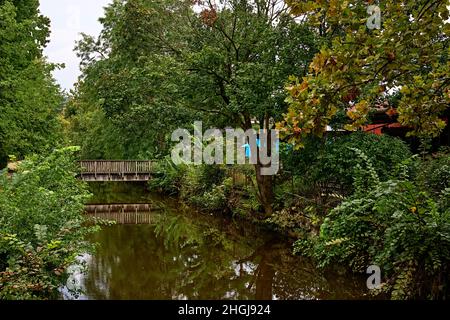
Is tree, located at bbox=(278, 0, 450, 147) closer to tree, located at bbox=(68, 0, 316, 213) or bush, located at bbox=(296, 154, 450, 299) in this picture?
bush, located at bbox=(296, 154, 450, 299)

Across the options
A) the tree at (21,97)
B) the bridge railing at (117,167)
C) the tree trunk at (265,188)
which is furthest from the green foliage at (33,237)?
the bridge railing at (117,167)

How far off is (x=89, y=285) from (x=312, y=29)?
8.67m

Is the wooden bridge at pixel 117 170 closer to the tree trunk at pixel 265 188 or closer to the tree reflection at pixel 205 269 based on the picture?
the tree reflection at pixel 205 269

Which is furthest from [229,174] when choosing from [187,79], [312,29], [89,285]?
[89,285]

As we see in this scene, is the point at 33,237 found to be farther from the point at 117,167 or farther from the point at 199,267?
the point at 117,167

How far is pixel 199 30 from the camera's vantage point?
14555 millimetres

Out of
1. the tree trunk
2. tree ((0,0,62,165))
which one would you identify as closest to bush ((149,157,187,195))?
the tree trunk

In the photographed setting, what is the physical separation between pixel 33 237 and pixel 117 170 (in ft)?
62.3

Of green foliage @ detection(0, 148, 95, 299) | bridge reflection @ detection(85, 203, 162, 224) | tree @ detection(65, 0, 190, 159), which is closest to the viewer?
green foliage @ detection(0, 148, 95, 299)

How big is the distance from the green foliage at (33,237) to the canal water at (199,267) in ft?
3.14

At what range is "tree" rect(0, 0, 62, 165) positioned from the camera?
13.2 meters
